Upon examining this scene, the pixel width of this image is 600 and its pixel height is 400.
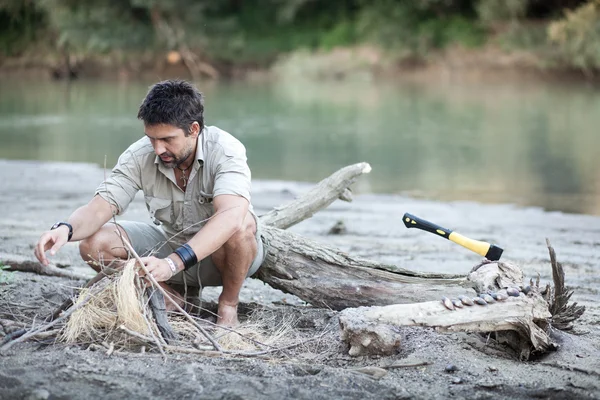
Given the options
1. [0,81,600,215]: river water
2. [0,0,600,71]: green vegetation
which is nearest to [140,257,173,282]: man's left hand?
[0,81,600,215]: river water

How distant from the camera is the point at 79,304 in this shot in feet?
11.7

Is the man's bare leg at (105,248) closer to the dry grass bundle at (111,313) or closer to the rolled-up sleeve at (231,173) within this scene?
the dry grass bundle at (111,313)

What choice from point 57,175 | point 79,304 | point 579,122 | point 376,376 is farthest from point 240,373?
point 579,122

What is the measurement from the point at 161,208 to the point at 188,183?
0.71 ft

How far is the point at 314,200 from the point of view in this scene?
5254mm

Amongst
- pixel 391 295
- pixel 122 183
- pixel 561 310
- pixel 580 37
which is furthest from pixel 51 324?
pixel 580 37

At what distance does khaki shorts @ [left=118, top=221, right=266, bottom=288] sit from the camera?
14.0 ft

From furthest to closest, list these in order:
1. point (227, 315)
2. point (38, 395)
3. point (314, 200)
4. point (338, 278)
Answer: point (314, 200) < point (338, 278) < point (227, 315) < point (38, 395)

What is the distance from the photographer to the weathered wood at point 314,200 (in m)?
5.06

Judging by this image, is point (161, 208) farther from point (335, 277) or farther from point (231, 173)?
point (335, 277)

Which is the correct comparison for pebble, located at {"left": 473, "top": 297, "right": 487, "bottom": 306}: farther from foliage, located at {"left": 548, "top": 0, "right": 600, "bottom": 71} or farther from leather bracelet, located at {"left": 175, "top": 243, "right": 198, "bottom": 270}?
foliage, located at {"left": 548, "top": 0, "right": 600, "bottom": 71}

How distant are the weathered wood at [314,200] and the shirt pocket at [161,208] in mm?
888

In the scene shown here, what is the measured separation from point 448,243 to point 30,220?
3.54 meters

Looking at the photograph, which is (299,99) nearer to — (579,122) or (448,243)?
(579,122)
